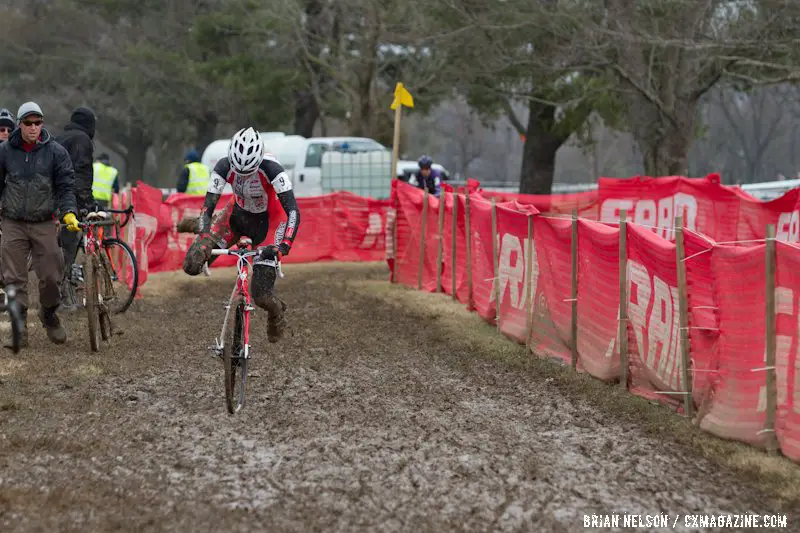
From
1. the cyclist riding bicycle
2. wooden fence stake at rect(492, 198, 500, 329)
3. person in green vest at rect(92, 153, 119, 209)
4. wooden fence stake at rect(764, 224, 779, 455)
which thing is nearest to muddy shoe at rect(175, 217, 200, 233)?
the cyclist riding bicycle

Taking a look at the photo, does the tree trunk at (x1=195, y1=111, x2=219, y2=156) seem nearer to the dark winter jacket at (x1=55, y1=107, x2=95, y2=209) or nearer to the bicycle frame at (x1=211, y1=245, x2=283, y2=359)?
the dark winter jacket at (x1=55, y1=107, x2=95, y2=209)

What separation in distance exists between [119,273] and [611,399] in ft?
19.5

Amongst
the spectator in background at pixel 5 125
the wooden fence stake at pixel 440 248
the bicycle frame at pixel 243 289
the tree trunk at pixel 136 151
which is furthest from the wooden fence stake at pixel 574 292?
the tree trunk at pixel 136 151

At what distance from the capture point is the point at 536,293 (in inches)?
428

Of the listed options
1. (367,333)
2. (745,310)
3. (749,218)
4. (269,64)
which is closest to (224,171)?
(367,333)

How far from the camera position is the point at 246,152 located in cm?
855

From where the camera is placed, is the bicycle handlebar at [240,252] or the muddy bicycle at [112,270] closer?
the bicycle handlebar at [240,252]

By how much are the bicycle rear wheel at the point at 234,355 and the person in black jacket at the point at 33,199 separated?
205cm

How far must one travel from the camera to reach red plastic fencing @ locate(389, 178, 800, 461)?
22.8ft

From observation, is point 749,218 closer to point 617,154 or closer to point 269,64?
point 269,64

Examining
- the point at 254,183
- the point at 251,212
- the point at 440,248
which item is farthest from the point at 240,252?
the point at 440,248

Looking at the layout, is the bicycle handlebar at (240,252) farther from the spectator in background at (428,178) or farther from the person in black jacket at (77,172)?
the spectator in background at (428,178)

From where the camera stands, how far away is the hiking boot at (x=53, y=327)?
1012 cm

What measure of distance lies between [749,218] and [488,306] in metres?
5.91
